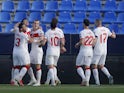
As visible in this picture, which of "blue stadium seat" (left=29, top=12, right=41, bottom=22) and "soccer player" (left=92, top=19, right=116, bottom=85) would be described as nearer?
"soccer player" (left=92, top=19, right=116, bottom=85)

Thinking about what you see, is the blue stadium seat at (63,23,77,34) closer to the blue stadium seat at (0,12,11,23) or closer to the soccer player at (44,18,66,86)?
the blue stadium seat at (0,12,11,23)

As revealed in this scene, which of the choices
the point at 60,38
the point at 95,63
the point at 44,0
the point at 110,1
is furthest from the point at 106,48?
the point at 44,0

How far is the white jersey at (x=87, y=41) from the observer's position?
568 inches

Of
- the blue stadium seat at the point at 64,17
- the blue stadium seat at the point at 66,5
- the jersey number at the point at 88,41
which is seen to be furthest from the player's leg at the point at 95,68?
the blue stadium seat at the point at 66,5

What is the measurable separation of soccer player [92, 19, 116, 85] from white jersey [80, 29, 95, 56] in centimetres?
53

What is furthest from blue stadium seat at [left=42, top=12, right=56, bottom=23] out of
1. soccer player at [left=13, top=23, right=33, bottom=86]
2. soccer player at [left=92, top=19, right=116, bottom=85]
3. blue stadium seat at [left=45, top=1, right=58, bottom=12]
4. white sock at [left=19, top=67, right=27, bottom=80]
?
white sock at [left=19, top=67, right=27, bottom=80]

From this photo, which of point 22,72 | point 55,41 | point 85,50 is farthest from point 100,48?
point 22,72

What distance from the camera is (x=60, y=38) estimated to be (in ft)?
47.3

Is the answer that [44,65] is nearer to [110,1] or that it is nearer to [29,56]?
[29,56]

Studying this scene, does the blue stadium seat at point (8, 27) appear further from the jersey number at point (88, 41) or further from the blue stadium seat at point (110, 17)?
the jersey number at point (88, 41)

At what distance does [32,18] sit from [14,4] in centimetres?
169

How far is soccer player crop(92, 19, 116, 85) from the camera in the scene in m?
15.0

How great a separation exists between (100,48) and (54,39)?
63.8 inches

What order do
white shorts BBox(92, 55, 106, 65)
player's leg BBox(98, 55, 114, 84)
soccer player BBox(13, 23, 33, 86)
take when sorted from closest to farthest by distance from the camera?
soccer player BBox(13, 23, 33, 86) → player's leg BBox(98, 55, 114, 84) → white shorts BBox(92, 55, 106, 65)
